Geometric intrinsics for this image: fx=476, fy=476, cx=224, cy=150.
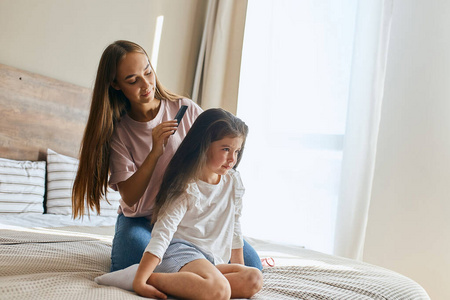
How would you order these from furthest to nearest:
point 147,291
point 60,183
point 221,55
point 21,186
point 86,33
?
point 221,55 < point 86,33 < point 60,183 < point 21,186 < point 147,291

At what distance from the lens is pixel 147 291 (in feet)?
3.88

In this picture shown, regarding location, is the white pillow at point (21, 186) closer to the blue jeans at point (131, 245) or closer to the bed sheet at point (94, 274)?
the bed sheet at point (94, 274)

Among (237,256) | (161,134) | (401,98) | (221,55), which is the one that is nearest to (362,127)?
(401,98)

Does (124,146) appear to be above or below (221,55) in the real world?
below

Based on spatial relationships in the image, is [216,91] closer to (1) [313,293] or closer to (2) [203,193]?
(2) [203,193]

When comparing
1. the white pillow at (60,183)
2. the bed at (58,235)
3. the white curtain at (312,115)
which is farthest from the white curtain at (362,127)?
the white pillow at (60,183)

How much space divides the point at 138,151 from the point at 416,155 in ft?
5.78

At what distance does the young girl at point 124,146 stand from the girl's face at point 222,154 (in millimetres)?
162

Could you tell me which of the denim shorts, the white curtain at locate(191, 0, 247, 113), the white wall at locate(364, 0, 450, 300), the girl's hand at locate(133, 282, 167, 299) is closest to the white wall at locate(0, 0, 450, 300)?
the white wall at locate(364, 0, 450, 300)

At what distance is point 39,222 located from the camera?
2207 millimetres

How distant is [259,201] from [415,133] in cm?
114

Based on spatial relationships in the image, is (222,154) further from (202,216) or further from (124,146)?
(124,146)

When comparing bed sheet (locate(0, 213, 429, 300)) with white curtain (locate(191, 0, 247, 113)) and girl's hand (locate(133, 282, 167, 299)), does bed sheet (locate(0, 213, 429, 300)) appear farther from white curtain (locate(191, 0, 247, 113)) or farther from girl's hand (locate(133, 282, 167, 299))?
white curtain (locate(191, 0, 247, 113))

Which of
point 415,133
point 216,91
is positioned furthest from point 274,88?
point 415,133
